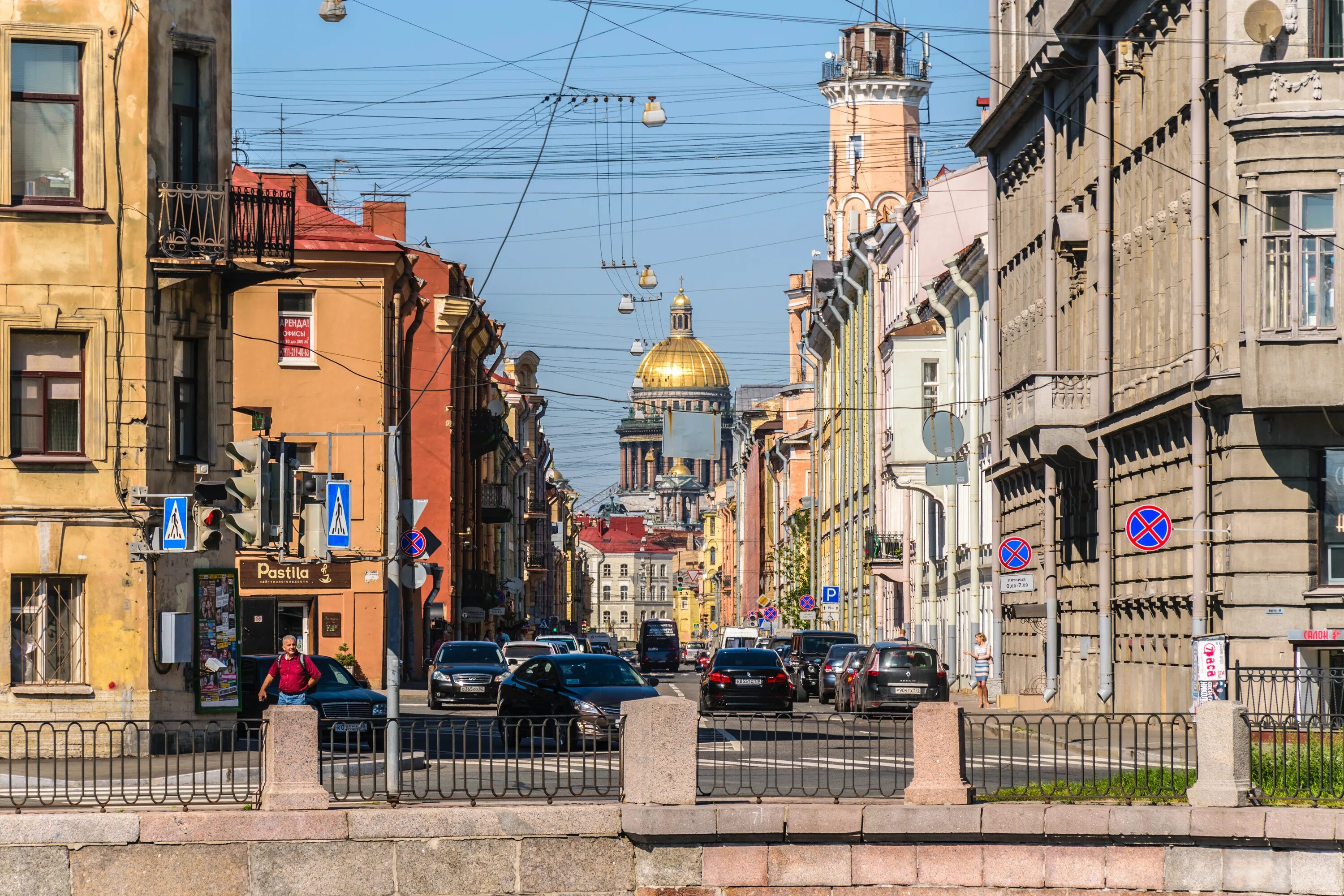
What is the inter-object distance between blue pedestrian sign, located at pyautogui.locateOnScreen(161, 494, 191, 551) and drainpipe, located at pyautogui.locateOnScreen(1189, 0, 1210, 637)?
1336cm

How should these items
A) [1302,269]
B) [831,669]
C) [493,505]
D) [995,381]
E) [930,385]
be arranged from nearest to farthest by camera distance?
[1302,269], [995,381], [831,669], [930,385], [493,505]

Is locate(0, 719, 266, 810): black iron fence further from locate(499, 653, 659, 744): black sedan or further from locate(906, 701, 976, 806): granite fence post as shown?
locate(499, 653, 659, 744): black sedan

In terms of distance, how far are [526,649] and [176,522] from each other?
27.5 m

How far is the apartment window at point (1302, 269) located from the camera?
87.8 feet

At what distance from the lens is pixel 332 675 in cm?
3147

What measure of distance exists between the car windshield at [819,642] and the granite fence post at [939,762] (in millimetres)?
35623

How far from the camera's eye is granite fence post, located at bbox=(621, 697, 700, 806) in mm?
16750

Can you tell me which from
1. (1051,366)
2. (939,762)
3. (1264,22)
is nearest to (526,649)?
(1051,366)

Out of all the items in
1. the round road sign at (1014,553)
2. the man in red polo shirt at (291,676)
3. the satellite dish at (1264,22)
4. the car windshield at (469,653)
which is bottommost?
the car windshield at (469,653)

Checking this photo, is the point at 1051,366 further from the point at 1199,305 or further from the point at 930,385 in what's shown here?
the point at 930,385

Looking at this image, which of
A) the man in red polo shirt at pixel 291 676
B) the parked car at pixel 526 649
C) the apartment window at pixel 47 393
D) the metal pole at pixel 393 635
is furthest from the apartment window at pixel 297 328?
the man in red polo shirt at pixel 291 676

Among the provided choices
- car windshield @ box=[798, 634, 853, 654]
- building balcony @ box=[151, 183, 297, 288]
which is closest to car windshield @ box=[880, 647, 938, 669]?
car windshield @ box=[798, 634, 853, 654]

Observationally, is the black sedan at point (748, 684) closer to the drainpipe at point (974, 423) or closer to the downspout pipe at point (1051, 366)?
the downspout pipe at point (1051, 366)

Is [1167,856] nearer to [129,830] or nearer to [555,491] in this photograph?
[129,830]
